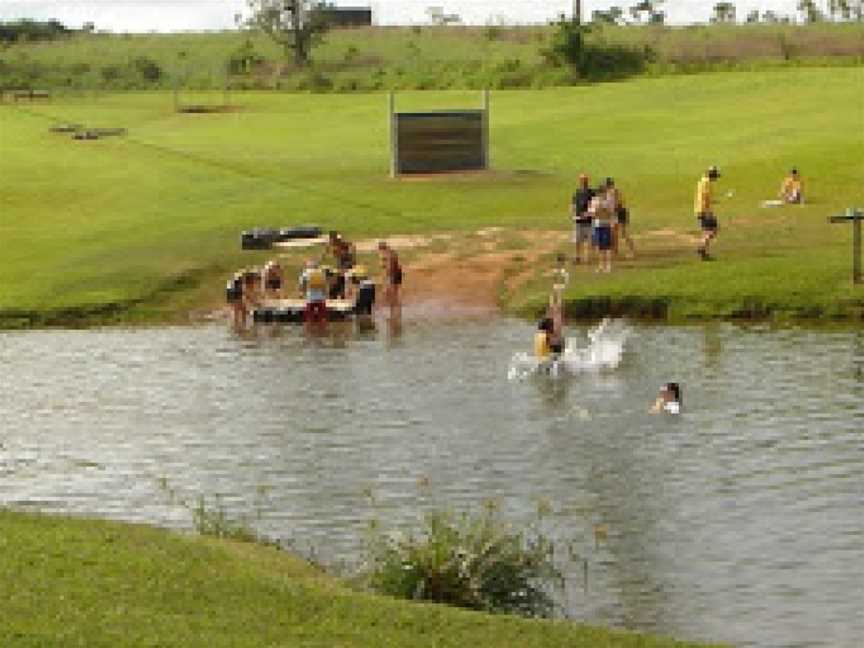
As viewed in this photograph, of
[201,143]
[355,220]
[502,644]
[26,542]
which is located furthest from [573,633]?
[201,143]

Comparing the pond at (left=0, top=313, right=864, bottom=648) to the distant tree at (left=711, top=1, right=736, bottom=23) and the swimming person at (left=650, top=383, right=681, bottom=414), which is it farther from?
the distant tree at (left=711, top=1, right=736, bottom=23)

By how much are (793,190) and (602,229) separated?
1090 cm

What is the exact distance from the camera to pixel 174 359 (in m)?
42.4

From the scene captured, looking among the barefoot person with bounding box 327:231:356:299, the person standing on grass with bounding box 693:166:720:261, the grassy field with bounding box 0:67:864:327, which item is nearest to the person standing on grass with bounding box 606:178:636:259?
the grassy field with bounding box 0:67:864:327

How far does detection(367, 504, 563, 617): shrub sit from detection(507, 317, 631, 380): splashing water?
16.4m

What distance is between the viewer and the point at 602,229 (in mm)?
49250

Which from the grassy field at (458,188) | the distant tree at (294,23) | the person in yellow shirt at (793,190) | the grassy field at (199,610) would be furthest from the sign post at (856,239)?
the distant tree at (294,23)

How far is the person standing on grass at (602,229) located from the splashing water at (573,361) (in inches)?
308

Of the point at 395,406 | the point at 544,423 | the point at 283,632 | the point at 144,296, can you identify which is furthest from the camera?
the point at 144,296

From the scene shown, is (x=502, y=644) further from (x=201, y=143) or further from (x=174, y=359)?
(x=201, y=143)

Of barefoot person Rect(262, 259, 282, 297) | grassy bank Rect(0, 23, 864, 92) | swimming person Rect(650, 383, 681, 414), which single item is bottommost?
barefoot person Rect(262, 259, 282, 297)

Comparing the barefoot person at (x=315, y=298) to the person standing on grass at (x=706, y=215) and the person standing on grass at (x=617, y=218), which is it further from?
the person standing on grass at (x=706, y=215)

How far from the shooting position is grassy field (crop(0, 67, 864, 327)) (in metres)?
48.1

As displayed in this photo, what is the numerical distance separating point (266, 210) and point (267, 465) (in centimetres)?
3261
